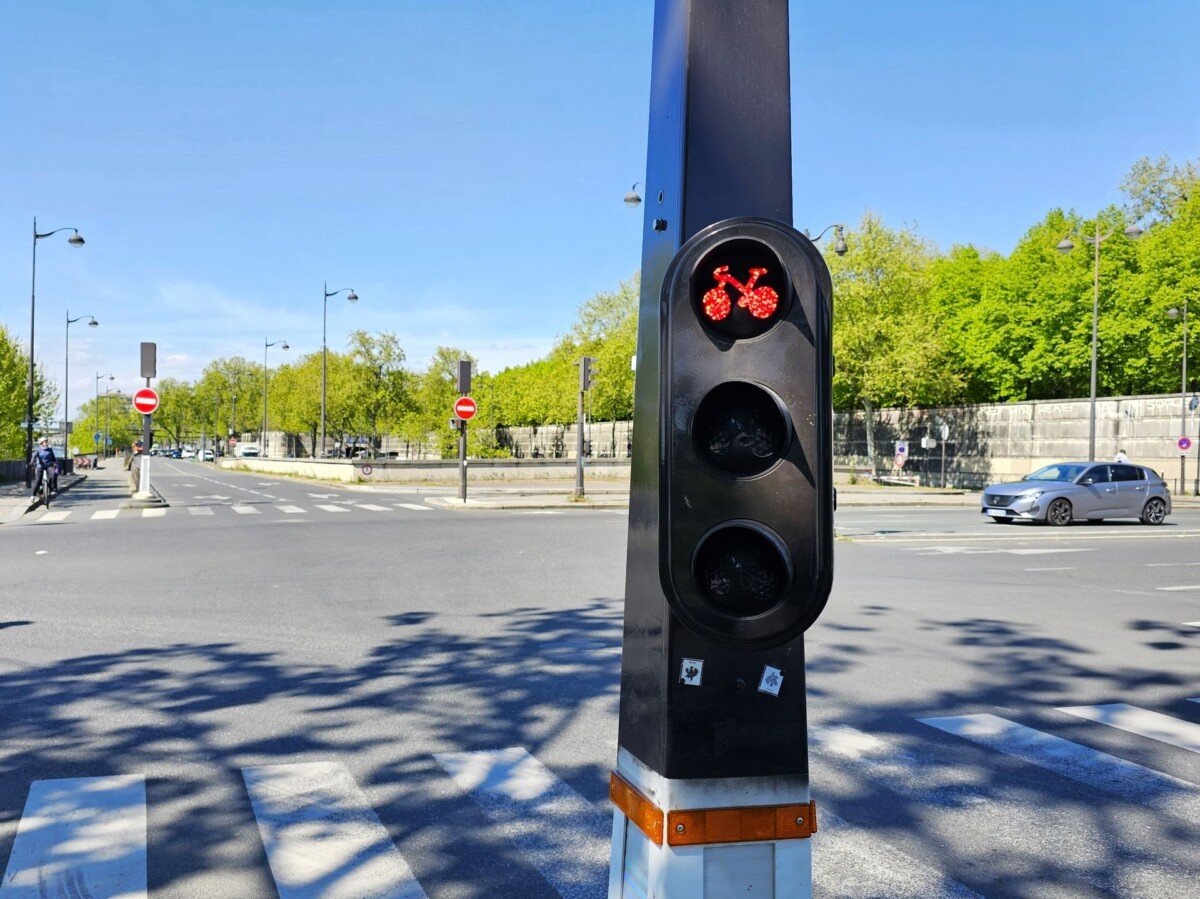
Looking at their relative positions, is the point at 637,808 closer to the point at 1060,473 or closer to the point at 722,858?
the point at 722,858

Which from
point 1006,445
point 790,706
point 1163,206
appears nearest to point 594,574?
point 790,706

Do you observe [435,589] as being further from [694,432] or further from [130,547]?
[694,432]

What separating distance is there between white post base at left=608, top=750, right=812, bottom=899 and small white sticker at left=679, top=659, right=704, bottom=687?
0.23 meters

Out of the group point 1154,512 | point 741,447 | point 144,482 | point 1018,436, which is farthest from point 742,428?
point 1018,436

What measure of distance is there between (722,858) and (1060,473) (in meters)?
24.0

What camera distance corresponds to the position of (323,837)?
Result: 165 inches

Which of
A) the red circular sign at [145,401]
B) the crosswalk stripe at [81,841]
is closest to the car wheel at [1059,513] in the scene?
the red circular sign at [145,401]

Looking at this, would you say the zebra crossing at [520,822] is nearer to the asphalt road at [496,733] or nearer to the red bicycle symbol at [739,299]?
the asphalt road at [496,733]

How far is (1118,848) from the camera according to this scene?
164 inches

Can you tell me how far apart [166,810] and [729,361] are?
3.54m

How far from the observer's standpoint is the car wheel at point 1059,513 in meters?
23.0

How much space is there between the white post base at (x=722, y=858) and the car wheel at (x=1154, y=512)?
24772 mm

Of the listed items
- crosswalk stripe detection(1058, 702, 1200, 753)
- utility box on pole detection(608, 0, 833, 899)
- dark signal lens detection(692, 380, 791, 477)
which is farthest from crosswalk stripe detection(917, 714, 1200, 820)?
dark signal lens detection(692, 380, 791, 477)

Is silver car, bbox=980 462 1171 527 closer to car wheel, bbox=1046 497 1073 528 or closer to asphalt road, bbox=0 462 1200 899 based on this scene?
car wheel, bbox=1046 497 1073 528
